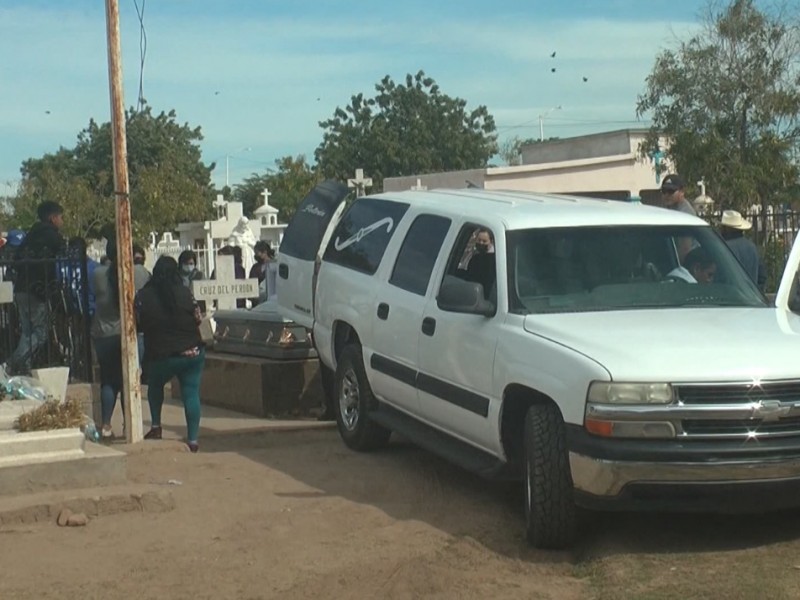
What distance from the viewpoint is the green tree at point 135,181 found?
144ft

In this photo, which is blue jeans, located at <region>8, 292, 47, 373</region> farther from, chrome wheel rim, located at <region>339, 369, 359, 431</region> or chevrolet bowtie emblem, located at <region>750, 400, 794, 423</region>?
chevrolet bowtie emblem, located at <region>750, 400, 794, 423</region>

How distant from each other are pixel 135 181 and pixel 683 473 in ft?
148

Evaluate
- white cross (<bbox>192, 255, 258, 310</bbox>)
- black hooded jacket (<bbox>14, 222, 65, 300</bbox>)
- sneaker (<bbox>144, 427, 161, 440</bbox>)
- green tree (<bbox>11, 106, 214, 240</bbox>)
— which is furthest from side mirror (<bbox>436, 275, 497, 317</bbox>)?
green tree (<bbox>11, 106, 214, 240</bbox>)

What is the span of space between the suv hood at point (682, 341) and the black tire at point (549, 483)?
1.48 feet

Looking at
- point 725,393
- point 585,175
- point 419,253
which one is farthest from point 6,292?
point 585,175

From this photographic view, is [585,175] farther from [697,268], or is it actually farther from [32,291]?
[697,268]

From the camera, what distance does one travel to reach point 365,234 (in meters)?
9.84

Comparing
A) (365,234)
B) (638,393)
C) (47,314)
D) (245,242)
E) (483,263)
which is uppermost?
(365,234)

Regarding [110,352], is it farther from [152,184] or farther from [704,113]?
[152,184]

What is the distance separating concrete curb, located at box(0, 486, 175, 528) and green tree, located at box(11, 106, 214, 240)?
27980 mm

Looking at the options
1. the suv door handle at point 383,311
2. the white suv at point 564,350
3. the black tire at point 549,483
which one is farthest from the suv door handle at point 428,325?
the black tire at point 549,483

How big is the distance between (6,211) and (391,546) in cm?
4823

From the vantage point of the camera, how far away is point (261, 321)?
12.0 meters

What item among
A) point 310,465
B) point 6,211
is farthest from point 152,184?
point 310,465
